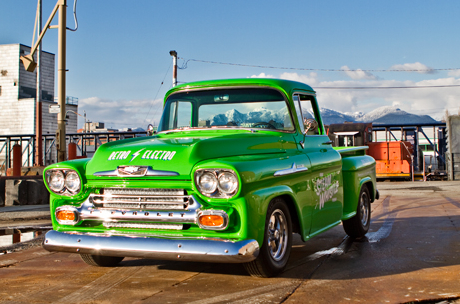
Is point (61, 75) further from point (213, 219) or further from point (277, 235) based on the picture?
point (213, 219)

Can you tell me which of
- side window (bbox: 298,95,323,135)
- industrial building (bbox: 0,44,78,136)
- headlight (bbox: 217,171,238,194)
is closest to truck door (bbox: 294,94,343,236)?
side window (bbox: 298,95,323,135)

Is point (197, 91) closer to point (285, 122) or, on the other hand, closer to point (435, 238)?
point (285, 122)

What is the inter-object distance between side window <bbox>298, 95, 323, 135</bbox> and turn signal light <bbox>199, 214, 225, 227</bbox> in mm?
2035

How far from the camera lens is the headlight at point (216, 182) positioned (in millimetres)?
3904

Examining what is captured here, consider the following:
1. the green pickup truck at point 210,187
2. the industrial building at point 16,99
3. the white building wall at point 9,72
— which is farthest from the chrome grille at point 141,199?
the white building wall at point 9,72

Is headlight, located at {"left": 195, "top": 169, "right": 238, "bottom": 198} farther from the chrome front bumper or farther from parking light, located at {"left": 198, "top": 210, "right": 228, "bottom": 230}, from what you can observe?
the chrome front bumper

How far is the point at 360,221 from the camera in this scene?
671 cm

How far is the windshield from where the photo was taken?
5336mm

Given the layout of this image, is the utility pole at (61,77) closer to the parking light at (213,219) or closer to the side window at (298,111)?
the side window at (298,111)

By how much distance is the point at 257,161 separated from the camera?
4227 mm

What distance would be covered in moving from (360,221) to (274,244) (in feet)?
8.59

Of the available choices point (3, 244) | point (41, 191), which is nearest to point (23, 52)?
point (41, 191)

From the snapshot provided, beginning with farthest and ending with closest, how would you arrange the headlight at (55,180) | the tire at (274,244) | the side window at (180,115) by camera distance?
the side window at (180,115) → the headlight at (55,180) → the tire at (274,244)

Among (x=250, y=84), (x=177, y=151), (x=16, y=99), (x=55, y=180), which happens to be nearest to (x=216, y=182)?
(x=177, y=151)
